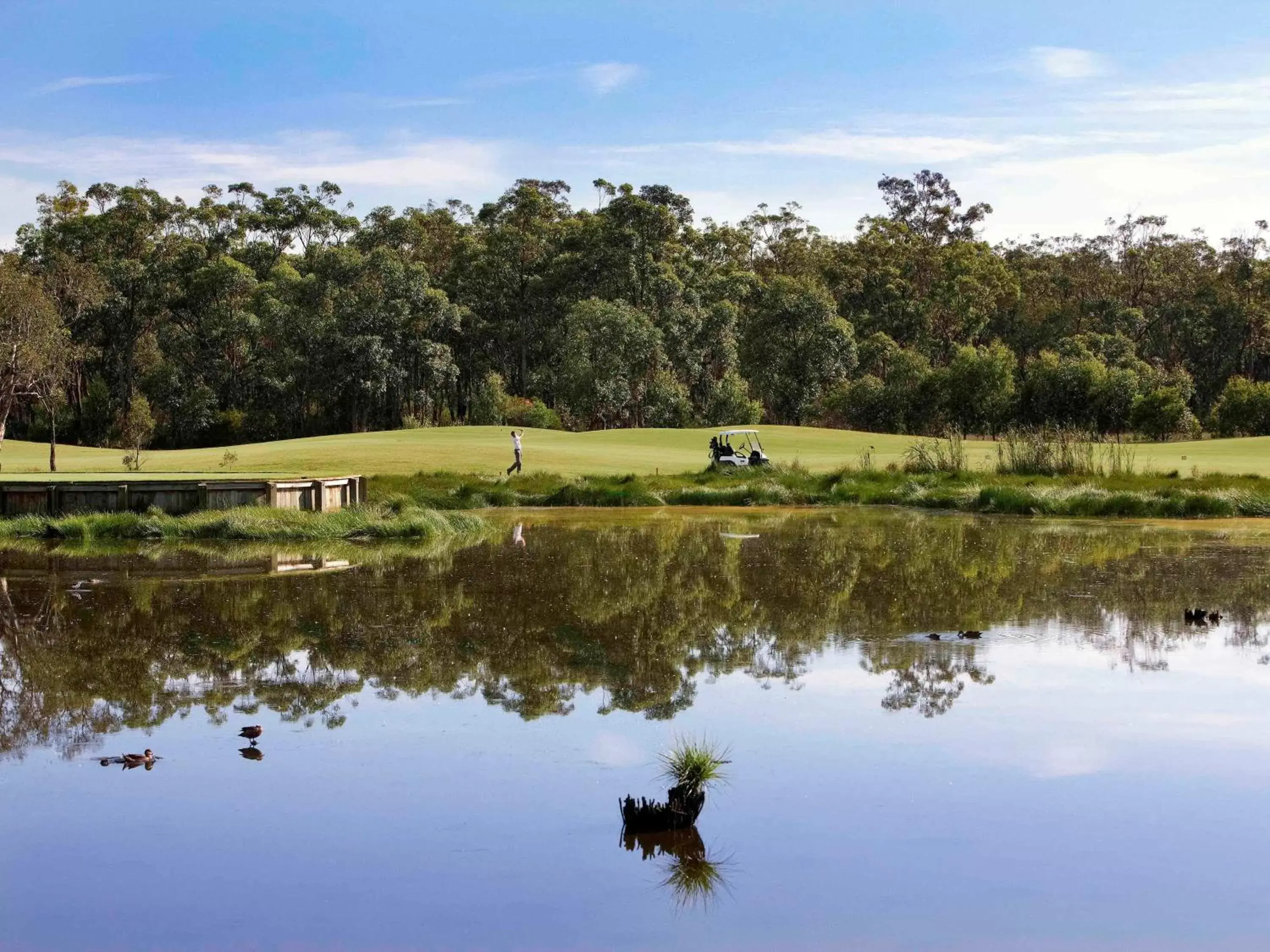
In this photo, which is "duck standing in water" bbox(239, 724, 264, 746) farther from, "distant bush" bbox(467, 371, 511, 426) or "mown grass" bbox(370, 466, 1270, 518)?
"distant bush" bbox(467, 371, 511, 426)

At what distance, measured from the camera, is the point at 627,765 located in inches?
396

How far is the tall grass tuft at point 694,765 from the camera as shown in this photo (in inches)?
354

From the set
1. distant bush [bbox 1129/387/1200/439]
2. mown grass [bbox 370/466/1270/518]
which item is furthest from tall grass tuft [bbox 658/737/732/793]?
distant bush [bbox 1129/387/1200/439]

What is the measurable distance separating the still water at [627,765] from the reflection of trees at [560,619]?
0.26 feet

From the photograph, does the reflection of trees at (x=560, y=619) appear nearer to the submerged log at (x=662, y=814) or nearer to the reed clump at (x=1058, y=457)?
the submerged log at (x=662, y=814)

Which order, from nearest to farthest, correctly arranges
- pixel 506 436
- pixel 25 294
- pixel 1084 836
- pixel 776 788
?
pixel 1084 836
pixel 776 788
pixel 25 294
pixel 506 436

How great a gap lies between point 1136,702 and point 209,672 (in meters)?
8.38

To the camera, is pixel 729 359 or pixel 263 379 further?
pixel 729 359

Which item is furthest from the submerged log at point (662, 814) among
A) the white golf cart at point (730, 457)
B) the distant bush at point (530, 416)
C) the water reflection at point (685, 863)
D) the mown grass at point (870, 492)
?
the distant bush at point (530, 416)

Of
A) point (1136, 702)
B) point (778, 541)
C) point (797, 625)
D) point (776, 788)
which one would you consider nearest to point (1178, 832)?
point (776, 788)

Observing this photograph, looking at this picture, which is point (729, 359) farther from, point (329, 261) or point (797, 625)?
point (797, 625)

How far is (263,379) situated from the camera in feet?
252

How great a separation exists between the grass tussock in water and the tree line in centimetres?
3961

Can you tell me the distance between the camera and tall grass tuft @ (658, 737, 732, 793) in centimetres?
898
